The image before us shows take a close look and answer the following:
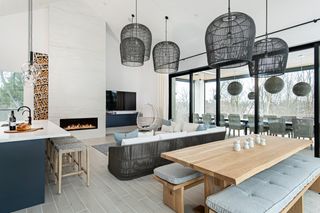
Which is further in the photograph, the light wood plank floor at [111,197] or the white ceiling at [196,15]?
the white ceiling at [196,15]

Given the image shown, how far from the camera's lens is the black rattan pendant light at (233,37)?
1.77m

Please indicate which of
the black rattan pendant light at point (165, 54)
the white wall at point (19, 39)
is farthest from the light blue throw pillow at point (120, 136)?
the white wall at point (19, 39)

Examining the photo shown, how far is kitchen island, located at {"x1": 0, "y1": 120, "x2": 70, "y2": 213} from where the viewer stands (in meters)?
2.16

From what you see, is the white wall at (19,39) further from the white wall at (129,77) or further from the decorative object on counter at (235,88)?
the decorative object on counter at (235,88)

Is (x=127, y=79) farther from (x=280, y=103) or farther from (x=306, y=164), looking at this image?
(x=306, y=164)

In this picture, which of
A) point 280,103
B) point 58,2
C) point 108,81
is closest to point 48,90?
point 108,81

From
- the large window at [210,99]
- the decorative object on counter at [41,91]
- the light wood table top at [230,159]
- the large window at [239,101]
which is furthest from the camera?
the large window at [210,99]

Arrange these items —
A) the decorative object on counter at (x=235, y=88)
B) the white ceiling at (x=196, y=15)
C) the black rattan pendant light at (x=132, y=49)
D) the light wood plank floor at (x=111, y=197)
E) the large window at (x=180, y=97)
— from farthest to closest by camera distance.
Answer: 1. the large window at (x=180, y=97)
2. the decorative object on counter at (x=235, y=88)
3. the white ceiling at (x=196, y=15)
4. the black rattan pendant light at (x=132, y=49)
5. the light wood plank floor at (x=111, y=197)

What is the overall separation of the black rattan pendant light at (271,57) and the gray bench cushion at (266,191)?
4.58ft

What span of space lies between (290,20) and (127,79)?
6488mm

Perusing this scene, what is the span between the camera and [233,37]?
1777mm

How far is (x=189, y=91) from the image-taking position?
776cm

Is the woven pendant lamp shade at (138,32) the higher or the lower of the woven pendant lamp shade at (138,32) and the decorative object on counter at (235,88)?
the higher

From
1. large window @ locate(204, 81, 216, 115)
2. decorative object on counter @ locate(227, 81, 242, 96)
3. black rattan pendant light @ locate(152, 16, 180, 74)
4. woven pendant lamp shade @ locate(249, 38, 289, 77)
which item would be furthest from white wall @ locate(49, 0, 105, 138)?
woven pendant lamp shade @ locate(249, 38, 289, 77)
